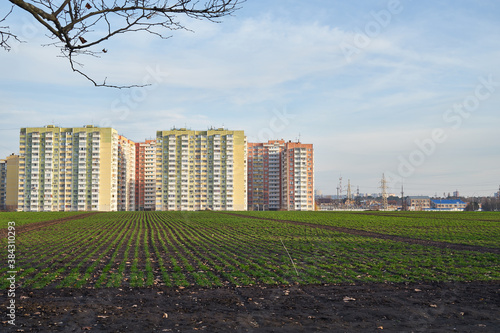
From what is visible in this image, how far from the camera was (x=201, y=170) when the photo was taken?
170 metres

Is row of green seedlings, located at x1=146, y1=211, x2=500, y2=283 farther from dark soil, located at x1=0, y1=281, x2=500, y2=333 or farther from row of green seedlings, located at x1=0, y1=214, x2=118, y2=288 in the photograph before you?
row of green seedlings, located at x1=0, y1=214, x2=118, y2=288

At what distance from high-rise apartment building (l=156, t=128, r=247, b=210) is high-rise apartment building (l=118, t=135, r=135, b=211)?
16505 millimetres

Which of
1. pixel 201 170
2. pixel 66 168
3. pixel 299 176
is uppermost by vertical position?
pixel 66 168

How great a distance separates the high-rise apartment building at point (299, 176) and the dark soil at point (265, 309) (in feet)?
559

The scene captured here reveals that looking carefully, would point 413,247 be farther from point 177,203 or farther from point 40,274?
point 177,203

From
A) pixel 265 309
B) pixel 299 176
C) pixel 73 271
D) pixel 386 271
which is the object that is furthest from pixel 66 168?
pixel 265 309

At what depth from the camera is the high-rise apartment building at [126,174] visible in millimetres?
173250

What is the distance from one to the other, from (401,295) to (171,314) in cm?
690

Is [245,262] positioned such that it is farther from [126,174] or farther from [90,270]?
[126,174]

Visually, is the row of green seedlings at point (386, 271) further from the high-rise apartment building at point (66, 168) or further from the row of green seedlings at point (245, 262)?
the high-rise apartment building at point (66, 168)

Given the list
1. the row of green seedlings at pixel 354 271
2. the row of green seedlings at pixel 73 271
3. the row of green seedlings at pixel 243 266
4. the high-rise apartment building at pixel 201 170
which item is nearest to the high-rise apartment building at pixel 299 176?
the high-rise apartment building at pixel 201 170

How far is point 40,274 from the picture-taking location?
1644 centimetres

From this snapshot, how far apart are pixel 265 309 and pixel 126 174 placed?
177 meters

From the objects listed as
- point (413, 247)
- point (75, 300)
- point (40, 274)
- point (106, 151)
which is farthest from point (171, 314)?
point (106, 151)
